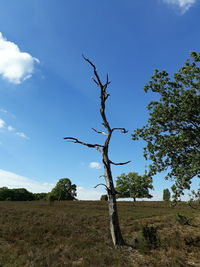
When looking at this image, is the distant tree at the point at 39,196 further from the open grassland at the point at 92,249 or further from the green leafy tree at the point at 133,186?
the open grassland at the point at 92,249

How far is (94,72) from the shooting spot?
682 inches

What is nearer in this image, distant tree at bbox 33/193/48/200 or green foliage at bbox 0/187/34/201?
green foliage at bbox 0/187/34/201

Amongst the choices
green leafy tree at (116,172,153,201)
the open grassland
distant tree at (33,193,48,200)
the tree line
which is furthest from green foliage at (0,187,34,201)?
the open grassland

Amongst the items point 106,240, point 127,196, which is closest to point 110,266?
point 106,240

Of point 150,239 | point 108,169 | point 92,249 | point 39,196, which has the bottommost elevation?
point 92,249

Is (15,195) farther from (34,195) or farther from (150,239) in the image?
(150,239)

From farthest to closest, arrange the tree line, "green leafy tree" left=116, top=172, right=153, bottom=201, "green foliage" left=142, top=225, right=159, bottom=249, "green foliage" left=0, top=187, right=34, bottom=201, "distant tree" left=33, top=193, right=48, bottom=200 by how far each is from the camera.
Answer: "distant tree" left=33, top=193, right=48, bottom=200, "green foliage" left=0, top=187, right=34, bottom=201, the tree line, "green leafy tree" left=116, top=172, right=153, bottom=201, "green foliage" left=142, top=225, right=159, bottom=249

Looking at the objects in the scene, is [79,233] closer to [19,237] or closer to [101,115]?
[19,237]

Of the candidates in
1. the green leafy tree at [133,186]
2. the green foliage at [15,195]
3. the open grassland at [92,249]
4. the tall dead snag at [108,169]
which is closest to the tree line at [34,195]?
the green foliage at [15,195]

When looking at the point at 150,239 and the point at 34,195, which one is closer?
the point at 150,239

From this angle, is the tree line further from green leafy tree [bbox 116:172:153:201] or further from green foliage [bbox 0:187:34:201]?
green leafy tree [bbox 116:172:153:201]

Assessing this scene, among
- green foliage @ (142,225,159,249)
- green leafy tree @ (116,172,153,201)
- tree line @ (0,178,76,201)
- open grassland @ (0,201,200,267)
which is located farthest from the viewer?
tree line @ (0,178,76,201)

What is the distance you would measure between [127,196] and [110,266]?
73.4m

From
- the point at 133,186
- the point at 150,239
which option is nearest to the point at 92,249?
the point at 150,239
